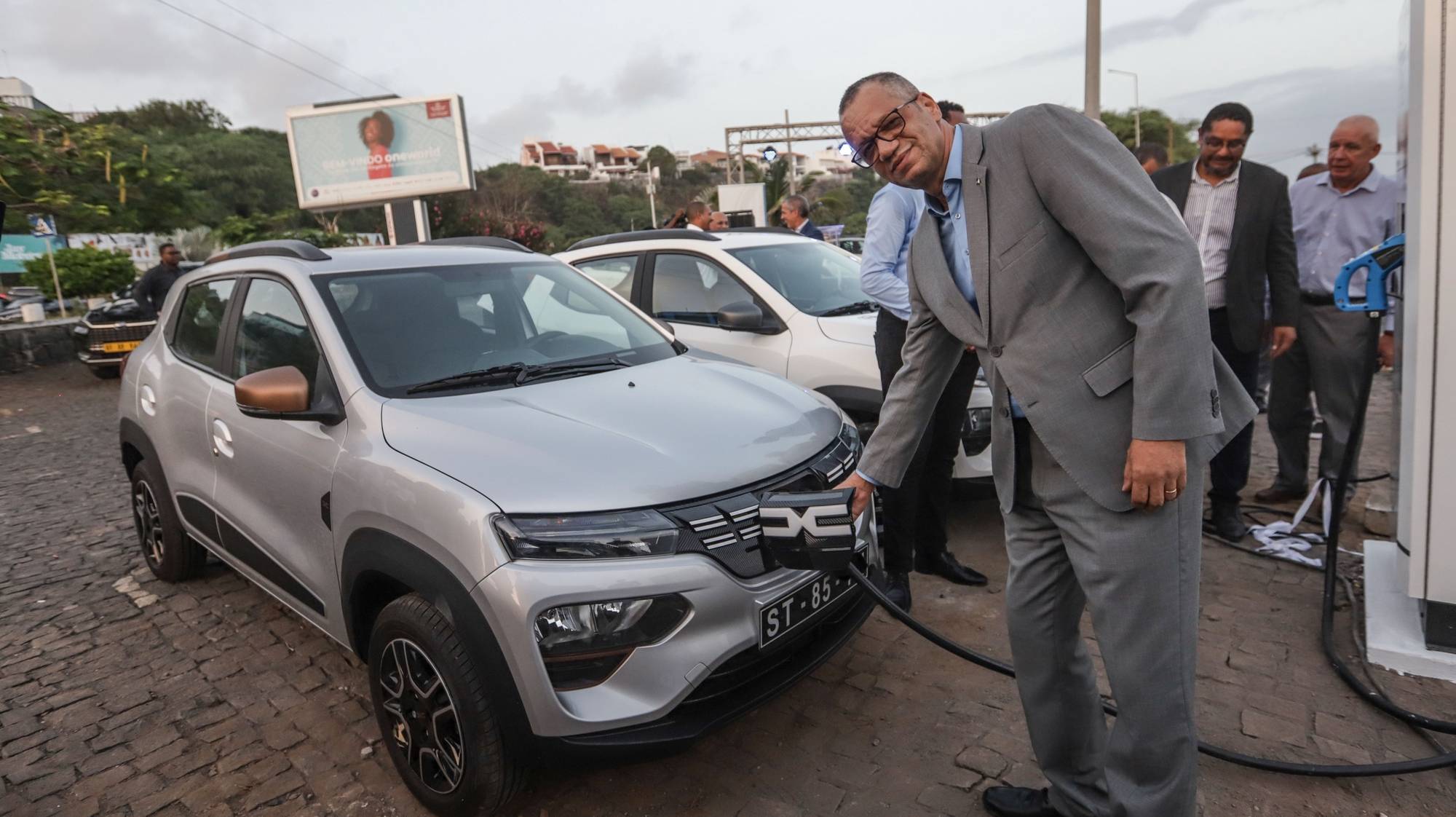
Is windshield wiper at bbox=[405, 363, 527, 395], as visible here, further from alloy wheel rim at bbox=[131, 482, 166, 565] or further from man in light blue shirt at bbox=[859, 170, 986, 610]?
alloy wheel rim at bbox=[131, 482, 166, 565]

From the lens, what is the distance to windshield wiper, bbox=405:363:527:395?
2889 mm

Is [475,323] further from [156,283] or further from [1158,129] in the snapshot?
[1158,129]

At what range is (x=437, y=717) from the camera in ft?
8.00

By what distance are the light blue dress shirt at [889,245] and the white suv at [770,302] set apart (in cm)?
55

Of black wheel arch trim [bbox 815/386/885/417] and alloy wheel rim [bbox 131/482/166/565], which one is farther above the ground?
black wheel arch trim [bbox 815/386/885/417]

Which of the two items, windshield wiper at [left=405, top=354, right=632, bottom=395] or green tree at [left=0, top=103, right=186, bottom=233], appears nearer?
windshield wiper at [left=405, top=354, right=632, bottom=395]

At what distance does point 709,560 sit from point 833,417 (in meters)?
1.07

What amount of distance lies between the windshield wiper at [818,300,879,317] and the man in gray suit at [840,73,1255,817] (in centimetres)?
274

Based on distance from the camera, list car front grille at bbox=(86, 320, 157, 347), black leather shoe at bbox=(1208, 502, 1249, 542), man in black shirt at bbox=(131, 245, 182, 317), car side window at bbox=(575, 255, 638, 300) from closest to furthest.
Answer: black leather shoe at bbox=(1208, 502, 1249, 542) < car side window at bbox=(575, 255, 638, 300) < car front grille at bbox=(86, 320, 157, 347) < man in black shirt at bbox=(131, 245, 182, 317)

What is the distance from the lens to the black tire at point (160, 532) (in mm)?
4199

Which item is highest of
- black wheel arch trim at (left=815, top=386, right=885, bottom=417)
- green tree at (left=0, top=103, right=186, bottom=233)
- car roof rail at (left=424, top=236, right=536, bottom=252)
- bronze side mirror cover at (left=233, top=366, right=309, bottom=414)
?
green tree at (left=0, top=103, right=186, bottom=233)

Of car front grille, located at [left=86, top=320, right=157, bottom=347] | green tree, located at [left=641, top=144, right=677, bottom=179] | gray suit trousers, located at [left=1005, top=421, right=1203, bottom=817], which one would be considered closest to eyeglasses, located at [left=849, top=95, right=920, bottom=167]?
gray suit trousers, located at [left=1005, top=421, right=1203, bottom=817]

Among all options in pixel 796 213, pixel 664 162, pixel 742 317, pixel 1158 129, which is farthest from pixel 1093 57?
pixel 664 162

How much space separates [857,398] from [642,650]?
2531 mm
